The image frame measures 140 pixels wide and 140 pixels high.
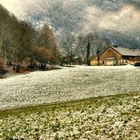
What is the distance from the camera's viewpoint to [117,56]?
488 feet

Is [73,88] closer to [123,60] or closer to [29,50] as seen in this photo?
[29,50]

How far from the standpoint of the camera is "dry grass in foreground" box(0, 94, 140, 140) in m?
22.6

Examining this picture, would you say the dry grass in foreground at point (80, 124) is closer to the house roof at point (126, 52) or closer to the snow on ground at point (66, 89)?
the snow on ground at point (66, 89)

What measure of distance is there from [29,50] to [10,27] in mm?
13987

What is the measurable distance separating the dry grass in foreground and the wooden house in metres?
117

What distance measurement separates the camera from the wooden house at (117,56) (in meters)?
148

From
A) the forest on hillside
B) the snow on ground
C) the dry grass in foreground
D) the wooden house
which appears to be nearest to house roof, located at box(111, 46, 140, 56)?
the wooden house

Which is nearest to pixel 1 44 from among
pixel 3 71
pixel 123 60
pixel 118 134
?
pixel 3 71

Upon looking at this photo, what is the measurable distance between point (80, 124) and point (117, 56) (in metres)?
125

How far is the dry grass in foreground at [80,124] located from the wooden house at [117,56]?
11712 centimetres

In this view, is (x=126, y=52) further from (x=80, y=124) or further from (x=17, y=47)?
(x=80, y=124)

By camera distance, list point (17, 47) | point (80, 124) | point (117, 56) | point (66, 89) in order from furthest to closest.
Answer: point (117, 56), point (17, 47), point (66, 89), point (80, 124)

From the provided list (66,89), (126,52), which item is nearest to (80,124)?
(66,89)

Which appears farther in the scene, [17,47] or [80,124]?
[17,47]
